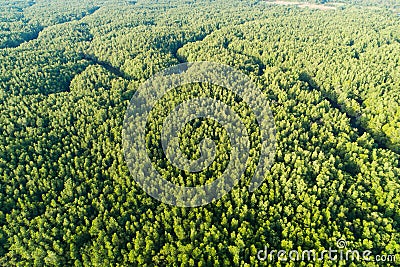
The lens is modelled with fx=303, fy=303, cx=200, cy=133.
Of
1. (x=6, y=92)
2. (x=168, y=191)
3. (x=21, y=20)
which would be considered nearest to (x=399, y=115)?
(x=168, y=191)

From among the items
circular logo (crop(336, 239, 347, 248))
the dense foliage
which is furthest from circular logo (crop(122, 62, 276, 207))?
circular logo (crop(336, 239, 347, 248))

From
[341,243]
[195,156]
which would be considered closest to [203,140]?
[195,156]

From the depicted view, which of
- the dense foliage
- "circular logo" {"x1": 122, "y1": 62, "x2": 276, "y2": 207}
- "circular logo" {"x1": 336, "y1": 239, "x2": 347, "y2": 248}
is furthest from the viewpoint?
"circular logo" {"x1": 122, "y1": 62, "x2": 276, "y2": 207}

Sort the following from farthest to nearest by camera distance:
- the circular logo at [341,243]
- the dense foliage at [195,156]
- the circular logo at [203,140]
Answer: the circular logo at [203,140]
the dense foliage at [195,156]
the circular logo at [341,243]

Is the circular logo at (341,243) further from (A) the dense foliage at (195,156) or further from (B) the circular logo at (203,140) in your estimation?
(B) the circular logo at (203,140)

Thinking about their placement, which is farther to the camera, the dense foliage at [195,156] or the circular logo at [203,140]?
the circular logo at [203,140]

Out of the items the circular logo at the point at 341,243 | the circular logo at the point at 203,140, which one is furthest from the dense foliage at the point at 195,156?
the circular logo at the point at 203,140

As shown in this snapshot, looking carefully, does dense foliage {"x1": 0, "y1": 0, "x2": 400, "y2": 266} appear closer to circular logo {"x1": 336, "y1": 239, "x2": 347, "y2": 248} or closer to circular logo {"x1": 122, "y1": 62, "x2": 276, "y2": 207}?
circular logo {"x1": 336, "y1": 239, "x2": 347, "y2": 248}

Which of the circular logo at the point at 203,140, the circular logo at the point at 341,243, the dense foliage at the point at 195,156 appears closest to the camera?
the circular logo at the point at 341,243
